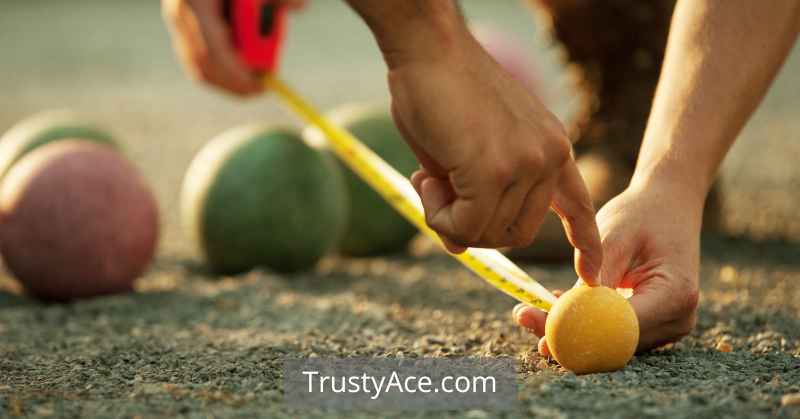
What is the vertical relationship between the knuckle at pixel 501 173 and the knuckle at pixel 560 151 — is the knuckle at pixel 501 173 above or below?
below

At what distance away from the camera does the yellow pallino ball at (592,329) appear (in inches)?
71.9

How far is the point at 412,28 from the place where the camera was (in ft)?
4.71

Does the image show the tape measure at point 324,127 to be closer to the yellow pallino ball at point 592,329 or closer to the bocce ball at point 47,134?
the yellow pallino ball at point 592,329

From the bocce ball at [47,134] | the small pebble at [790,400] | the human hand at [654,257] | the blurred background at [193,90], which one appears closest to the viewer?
the small pebble at [790,400]

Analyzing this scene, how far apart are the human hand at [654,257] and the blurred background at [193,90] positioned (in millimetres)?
1787

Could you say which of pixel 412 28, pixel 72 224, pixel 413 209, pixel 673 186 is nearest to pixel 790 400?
pixel 673 186

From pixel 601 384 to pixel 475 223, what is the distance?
498 millimetres

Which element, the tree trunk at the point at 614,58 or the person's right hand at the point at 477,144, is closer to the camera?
the person's right hand at the point at 477,144

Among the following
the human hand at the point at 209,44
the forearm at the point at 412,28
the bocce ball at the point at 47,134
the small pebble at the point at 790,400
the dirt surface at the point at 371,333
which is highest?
the human hand at the point at 209,44

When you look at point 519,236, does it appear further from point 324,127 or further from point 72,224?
point 72,224

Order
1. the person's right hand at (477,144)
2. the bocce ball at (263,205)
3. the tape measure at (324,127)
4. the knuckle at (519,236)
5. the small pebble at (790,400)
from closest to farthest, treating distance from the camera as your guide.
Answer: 1. the person's right hand at (477,144)
2. the knuckle at (519,236)
3. the small pebble at (790,400)
4. the tape measure at (324,127)
5. the bocce ball at (263,205)

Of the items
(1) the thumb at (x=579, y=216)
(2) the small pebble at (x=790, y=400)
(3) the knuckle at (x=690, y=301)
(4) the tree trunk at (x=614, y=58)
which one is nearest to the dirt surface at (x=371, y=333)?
(2) the small pebble at (x=790, y=400)

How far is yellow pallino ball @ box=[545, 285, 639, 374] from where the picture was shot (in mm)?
1826

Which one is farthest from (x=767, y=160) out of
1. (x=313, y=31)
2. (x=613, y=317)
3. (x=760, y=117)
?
(x=313, y=31)
